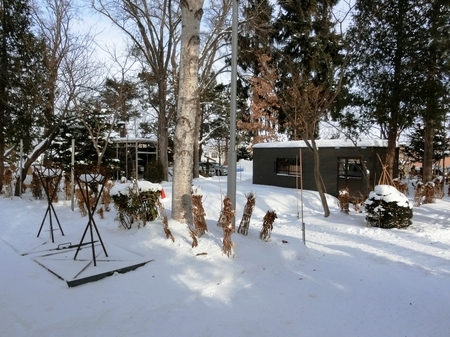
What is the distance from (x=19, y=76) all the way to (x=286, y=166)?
456 inches

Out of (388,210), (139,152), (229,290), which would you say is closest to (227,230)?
(229,290)

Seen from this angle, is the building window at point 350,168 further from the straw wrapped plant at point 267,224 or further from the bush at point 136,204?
the bush at point 136,204

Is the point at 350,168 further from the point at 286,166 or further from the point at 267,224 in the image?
the point at 267,224

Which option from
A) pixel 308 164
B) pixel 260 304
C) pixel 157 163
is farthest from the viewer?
pixel 157 163

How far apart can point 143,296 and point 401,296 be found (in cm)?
256

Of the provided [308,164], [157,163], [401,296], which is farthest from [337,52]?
[401,296]

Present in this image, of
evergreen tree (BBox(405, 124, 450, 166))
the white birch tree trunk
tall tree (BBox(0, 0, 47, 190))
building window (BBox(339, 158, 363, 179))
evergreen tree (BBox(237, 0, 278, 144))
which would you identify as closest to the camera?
the white birch tree trunk

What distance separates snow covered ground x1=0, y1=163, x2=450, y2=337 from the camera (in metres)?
2.47

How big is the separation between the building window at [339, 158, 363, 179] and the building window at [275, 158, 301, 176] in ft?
6.72

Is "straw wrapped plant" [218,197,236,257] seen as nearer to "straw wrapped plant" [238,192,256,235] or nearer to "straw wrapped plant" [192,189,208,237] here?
"straw wrapped plant" [192,189,208,237]

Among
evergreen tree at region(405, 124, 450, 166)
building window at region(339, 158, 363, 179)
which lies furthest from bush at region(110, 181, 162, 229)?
evergreen tree at region(405, 124, 450, 166)

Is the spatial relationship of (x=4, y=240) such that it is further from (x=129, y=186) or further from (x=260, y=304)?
(x=260, y=304)

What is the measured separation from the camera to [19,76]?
10688 millimetres

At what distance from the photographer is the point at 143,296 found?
2871 mm
